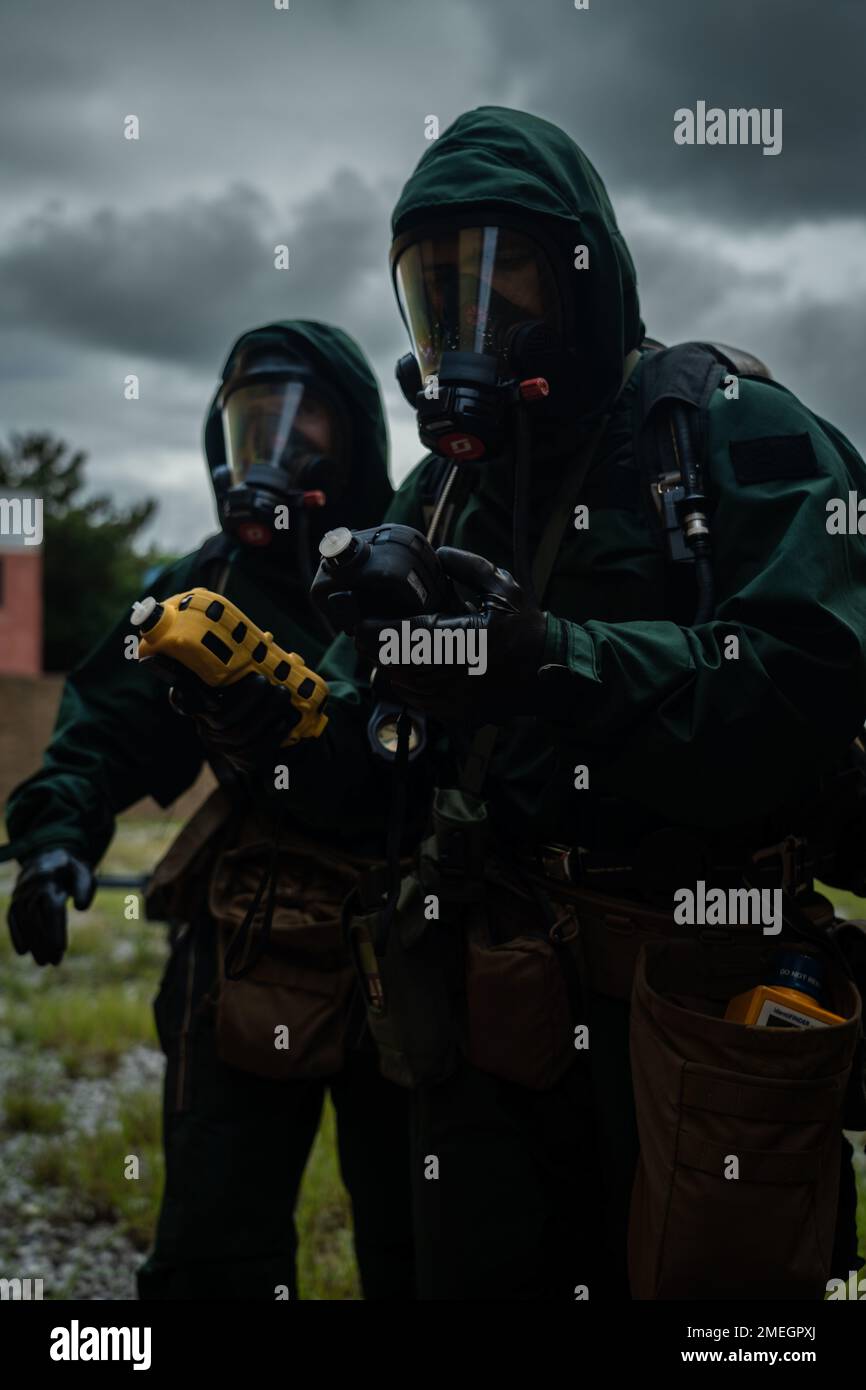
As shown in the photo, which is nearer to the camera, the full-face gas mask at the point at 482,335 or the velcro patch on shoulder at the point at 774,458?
the velcro patch on shoulder at the point at 774,458

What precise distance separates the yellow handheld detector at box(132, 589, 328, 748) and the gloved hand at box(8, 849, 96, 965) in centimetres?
102

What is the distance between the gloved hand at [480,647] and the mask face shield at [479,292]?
1.85ft

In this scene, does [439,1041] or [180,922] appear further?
[180,922]

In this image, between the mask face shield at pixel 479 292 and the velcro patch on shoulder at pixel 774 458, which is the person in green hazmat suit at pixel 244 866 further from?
the velcro patch on shoulder at pixel 774 458

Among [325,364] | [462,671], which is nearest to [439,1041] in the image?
[462,671]

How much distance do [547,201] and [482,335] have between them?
0.28 meters

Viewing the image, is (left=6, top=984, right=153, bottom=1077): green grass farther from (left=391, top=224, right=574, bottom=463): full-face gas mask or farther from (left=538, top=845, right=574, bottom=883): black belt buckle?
(left=391, top=224, right=574, bottom=463): full-face gas mask

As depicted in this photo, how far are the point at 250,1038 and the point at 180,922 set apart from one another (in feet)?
1.86

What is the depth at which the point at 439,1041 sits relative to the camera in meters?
2.27

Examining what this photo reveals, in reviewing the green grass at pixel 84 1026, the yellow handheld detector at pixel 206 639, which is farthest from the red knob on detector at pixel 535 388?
the green grass at pixel 84 1026

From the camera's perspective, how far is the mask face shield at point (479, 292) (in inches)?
87.2

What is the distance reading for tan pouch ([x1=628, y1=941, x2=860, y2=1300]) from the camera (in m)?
1.89

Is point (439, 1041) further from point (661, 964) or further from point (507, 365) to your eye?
point (507, 365)

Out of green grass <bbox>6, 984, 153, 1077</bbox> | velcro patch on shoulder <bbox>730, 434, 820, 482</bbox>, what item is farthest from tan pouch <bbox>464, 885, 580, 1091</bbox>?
green grass <bbox>6, 984, 153, 1077</bbox>
